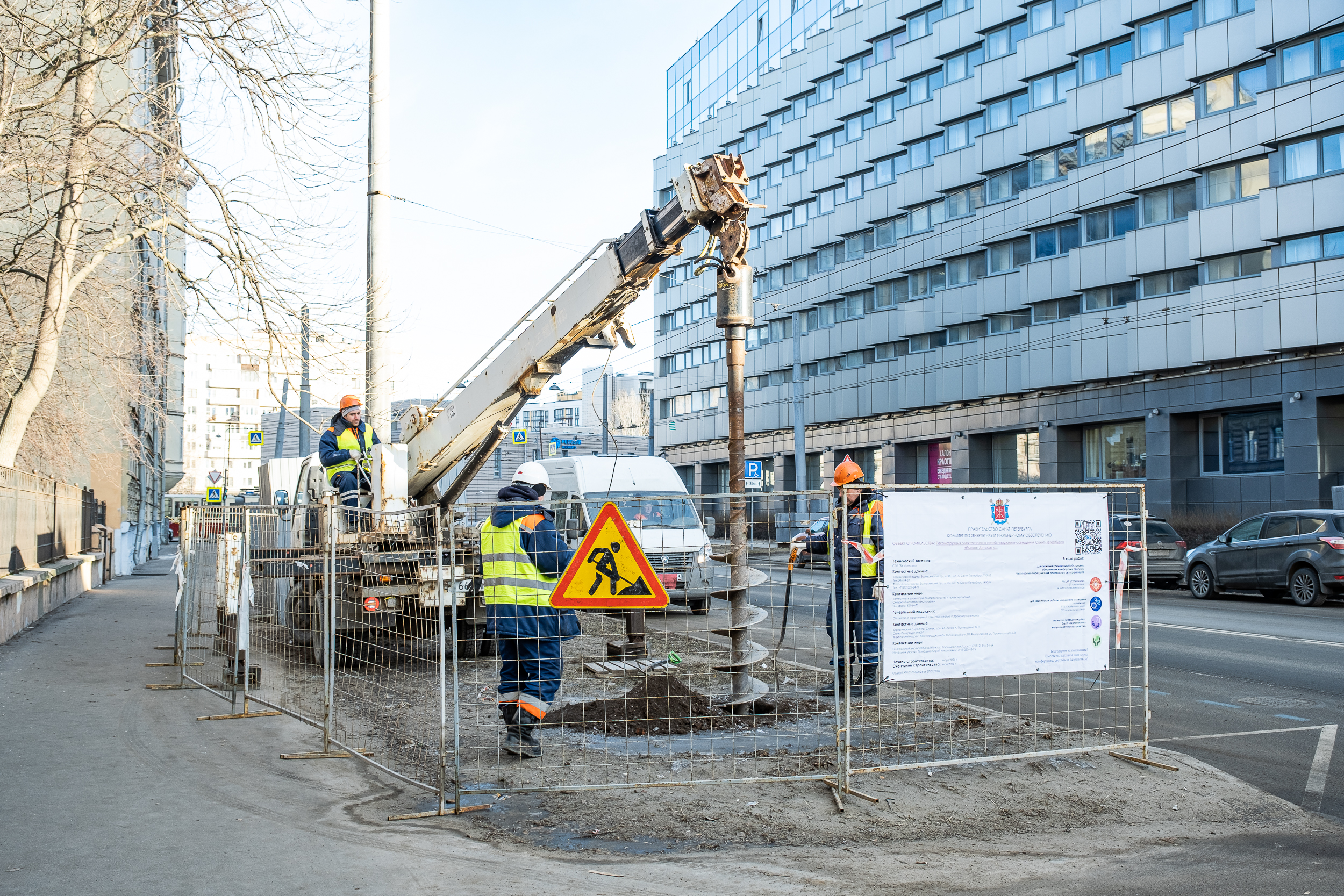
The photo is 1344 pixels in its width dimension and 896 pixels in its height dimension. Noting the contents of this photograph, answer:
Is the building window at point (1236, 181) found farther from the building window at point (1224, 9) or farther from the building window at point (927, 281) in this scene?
the building window at point (927, 281)

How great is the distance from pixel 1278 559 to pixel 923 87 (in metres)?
33.1

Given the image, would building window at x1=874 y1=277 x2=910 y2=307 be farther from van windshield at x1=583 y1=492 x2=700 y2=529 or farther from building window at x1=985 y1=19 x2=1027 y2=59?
van windshield at x1=583 y1=492 x2=700 y2=529

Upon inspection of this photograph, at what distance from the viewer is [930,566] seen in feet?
21.5

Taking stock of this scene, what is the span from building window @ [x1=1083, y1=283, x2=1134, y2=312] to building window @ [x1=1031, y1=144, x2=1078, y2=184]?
447cm

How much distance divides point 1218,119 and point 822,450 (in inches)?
1040

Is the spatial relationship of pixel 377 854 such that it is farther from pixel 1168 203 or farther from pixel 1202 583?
pixel 1168 203

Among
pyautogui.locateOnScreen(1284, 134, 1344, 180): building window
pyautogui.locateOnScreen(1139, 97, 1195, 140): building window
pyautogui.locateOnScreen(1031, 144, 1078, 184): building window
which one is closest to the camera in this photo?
pyautogui.locateOnScreen(1284, 134, 1344, 180): building window

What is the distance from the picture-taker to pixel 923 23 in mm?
46594

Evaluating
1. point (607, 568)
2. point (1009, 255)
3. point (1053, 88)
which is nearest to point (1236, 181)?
point (1053, 88)

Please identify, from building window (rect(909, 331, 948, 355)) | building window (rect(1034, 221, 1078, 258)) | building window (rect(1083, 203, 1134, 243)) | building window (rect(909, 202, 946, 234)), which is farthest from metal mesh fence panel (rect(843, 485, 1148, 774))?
building window (rect(909, 202, 946, 234))

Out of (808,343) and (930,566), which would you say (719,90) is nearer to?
(808,343)

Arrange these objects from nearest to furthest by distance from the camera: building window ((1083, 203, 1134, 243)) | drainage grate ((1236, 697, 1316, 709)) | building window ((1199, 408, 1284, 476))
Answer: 1. drainage grate ((1236, 697, 1316, 709))
2. building window ((1199, 408, 1284, 476))
3. building window ((1083, 203, 1134, 243))

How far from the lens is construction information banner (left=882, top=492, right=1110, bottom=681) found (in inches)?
255

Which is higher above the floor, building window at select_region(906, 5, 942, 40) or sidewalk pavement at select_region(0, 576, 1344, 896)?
building window at select_region(906, 5, 942, 40)
